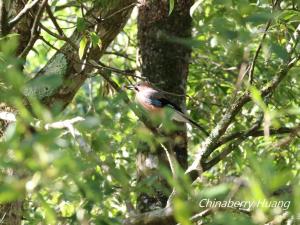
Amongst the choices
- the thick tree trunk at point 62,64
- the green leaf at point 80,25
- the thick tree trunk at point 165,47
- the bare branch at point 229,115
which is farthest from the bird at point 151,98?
the green leaf at point 80,25

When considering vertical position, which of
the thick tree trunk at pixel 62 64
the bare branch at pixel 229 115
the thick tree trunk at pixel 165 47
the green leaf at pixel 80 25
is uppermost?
the thick tree trunk at pixel 165 47

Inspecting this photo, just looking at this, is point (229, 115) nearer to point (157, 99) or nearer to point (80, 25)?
point (80, 25)

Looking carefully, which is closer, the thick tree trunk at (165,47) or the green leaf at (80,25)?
the green leaf at (80,25)

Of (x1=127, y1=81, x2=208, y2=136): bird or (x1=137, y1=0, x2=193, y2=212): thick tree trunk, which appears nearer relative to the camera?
(x1=137, y1=0, x2=193, y2=212): thick tree trunk

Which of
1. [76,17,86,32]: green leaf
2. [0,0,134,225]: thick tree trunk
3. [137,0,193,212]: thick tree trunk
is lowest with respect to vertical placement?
[76,17,86,32]: green leaf

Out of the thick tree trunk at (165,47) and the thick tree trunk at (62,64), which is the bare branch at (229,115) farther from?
the thick tree trunk at (165,47)

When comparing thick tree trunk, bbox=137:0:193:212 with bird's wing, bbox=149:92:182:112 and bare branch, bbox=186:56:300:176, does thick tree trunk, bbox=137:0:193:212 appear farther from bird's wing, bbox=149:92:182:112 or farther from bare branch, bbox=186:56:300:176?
bare branch, bbox=186:56:300:176

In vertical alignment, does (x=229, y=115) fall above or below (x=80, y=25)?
below

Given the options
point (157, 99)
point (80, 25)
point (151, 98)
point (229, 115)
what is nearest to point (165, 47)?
point (157, 99)

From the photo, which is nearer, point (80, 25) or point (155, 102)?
point (80, 25)

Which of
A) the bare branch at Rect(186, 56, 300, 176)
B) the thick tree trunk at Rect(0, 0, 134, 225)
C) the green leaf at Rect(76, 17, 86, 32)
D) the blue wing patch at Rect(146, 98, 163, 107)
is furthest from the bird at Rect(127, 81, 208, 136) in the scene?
the green leaf at Rect(76, 17, 86, 32)

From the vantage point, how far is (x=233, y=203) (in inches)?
93.5

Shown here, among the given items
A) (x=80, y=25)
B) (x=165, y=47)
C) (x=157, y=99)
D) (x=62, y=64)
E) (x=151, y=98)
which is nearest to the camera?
(x=80, y=25)

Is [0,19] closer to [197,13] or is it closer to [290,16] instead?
[290,16]
